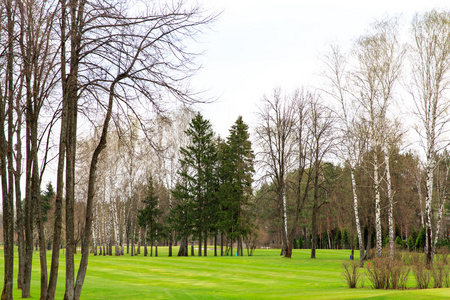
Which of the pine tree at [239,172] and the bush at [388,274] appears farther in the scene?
the pine tree at [239,172]

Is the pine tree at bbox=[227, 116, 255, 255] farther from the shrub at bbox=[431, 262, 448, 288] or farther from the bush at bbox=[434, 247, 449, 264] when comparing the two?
the shrub at bbox=[431, 262, 448, 288]

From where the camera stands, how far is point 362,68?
25.4m

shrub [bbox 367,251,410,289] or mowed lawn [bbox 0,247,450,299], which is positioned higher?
shrub [bbox 367,251,410,289]

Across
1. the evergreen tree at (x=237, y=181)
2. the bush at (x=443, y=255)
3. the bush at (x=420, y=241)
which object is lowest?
the bush at (x=420, y=241)

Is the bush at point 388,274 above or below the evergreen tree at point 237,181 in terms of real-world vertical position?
below

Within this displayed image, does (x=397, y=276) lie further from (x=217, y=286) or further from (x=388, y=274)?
(x=217, y=286)

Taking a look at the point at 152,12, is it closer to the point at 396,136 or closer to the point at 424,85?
the point at 424,85

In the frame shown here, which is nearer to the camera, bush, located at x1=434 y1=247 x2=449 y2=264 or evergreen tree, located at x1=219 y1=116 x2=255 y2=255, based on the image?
bush, located at x1=434 y1=247 x2=449 y2=264

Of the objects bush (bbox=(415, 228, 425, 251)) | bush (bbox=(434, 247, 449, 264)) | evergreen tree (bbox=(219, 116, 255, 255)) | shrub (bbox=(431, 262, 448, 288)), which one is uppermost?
evergreen tree (bbox=(219, 116, 255, 255))

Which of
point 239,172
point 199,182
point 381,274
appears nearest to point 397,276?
point 381,274

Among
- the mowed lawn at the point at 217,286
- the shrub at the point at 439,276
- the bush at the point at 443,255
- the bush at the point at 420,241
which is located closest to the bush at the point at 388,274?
the mowed lawn at the point at 217,286

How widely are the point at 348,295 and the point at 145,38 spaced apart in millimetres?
8857

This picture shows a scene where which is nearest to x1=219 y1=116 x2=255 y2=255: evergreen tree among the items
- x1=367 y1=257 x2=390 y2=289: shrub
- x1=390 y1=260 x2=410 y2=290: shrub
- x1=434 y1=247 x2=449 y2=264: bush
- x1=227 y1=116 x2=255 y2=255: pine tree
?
x1=227 y1=116 x2=255 y2=255: pine tree

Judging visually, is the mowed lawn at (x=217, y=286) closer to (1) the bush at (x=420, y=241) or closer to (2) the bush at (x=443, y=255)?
(2) the bush at (x=443, y=255)
